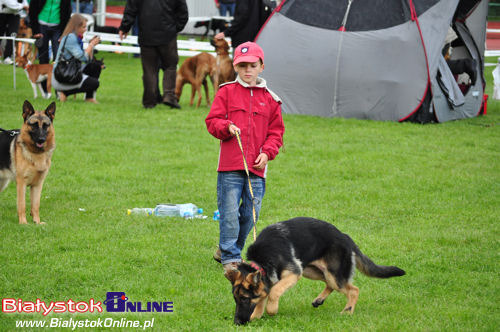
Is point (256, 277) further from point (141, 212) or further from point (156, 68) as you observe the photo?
point (156, 68)

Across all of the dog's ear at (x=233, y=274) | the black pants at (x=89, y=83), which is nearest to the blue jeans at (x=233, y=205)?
the dog's ear at (x=233, y=274)

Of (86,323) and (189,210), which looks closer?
(86,323)

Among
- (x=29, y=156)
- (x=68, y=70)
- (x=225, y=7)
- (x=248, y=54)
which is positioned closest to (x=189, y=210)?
(x=29, y=156)

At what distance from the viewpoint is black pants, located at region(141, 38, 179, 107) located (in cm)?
1298

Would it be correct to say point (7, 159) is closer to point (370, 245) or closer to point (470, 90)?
point (370, 245)

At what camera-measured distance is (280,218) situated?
6.82m

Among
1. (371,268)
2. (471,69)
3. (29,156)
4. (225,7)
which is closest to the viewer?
(371,268)

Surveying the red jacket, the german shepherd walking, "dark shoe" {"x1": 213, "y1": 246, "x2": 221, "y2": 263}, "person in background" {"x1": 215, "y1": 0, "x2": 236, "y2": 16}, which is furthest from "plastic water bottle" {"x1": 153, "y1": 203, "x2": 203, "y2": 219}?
"person in background" {"x1": 215, "y1": 0, "x2": 236, "y2": 16}

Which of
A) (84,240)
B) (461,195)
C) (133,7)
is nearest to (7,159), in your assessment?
(84,240)

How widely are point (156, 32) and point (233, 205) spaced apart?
840 centimetres

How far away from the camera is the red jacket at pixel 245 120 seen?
5.09 m

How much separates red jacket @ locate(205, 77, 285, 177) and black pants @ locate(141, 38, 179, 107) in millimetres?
8146

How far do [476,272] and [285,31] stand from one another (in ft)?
29.3

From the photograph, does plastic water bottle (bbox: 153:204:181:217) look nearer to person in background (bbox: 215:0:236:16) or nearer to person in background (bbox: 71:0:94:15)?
person in background (bbox: 71:0:94:15)
